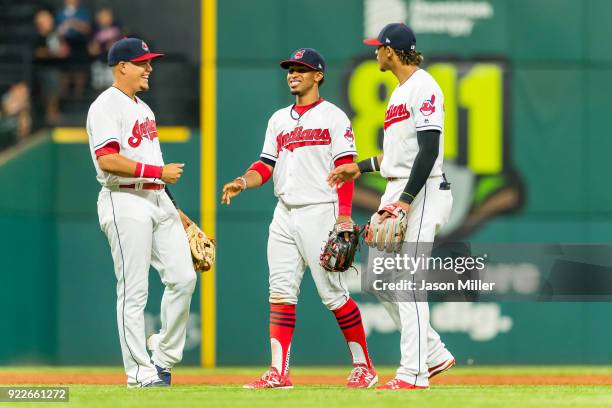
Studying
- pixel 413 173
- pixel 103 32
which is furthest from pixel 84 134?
pixel 413 173

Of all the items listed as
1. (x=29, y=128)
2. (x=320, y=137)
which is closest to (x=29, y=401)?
(x=320, y=137)

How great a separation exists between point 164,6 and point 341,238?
5014 millimetres

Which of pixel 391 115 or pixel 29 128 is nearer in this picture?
pixel 391 115

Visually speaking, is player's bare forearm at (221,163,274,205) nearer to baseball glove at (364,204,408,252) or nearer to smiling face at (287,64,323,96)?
smiling face at (287,64,323,96)

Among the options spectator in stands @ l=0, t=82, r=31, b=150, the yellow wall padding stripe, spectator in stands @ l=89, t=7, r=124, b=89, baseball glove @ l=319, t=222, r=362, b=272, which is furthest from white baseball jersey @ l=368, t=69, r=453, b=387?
spectator in stands @ l=0, t=82, r=31, b=150

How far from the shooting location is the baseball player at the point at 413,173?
251 inches

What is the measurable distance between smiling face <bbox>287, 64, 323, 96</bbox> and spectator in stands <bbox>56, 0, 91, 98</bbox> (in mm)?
4569

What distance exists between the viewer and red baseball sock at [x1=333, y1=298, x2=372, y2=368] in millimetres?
7164

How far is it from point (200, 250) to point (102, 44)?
454cm

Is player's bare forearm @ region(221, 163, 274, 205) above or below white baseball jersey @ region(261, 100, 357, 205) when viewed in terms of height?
below

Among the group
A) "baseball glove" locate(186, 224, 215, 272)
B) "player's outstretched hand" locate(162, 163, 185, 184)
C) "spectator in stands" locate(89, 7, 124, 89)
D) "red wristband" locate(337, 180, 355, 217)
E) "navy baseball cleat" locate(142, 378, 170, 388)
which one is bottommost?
"navy baseball cleat" locate(142, 378, 170, 388)

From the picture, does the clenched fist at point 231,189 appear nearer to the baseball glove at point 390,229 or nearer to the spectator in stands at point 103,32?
the baseball glove at point 390,229

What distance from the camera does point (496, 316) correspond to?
11.0 metres

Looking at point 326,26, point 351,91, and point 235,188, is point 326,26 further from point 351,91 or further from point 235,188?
point 235,188
